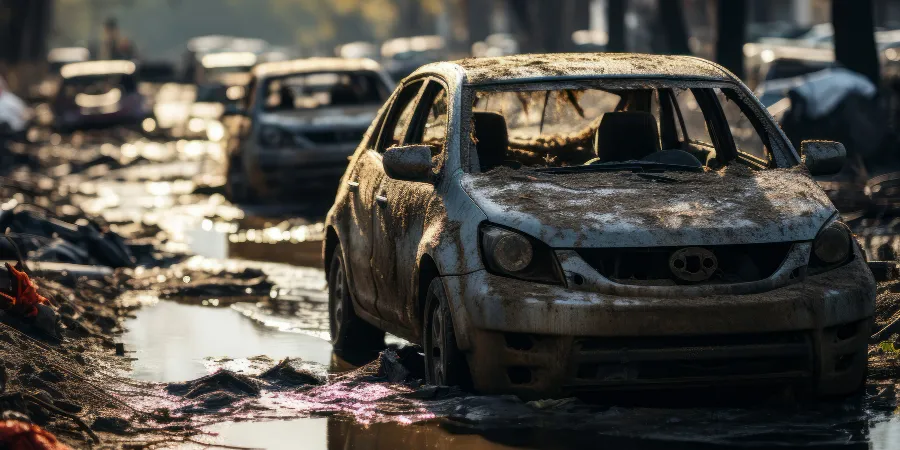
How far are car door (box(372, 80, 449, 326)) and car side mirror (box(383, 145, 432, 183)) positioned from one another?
0.26ft

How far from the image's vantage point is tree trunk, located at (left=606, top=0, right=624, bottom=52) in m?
37.1

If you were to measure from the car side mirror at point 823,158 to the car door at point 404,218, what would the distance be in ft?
5.35

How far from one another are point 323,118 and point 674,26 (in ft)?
41.8

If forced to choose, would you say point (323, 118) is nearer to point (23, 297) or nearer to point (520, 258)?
point (23, 297)

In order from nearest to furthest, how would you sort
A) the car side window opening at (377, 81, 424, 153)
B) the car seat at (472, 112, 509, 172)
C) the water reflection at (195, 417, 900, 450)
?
the water reflection at (195, 417, 900, 450) < the car seat at (472, 112, 509, 172) < the car side window opening at (377, 81, 424, 153)

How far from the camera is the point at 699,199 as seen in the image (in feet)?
24.7

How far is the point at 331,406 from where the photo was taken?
7848mm

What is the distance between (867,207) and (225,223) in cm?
666

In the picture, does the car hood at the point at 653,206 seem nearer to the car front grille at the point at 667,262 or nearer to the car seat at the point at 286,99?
A: the car front grille at the point at 667,262

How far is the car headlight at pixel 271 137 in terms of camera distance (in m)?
19.8

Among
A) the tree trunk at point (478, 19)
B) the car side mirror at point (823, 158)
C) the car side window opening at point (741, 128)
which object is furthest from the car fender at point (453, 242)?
the tree trunk at point (478, 19)

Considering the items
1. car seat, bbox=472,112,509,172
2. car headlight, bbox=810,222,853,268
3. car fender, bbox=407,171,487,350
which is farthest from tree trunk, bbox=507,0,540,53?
car headlight, bbox=810,222,853,268

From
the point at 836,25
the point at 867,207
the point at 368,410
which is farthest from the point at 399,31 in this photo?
the point at 368,410

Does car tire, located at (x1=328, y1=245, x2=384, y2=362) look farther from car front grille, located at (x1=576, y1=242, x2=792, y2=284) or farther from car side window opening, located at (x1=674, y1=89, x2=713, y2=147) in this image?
car front grille, located at (x1=576, y1=242, x2=792, y2=284)
